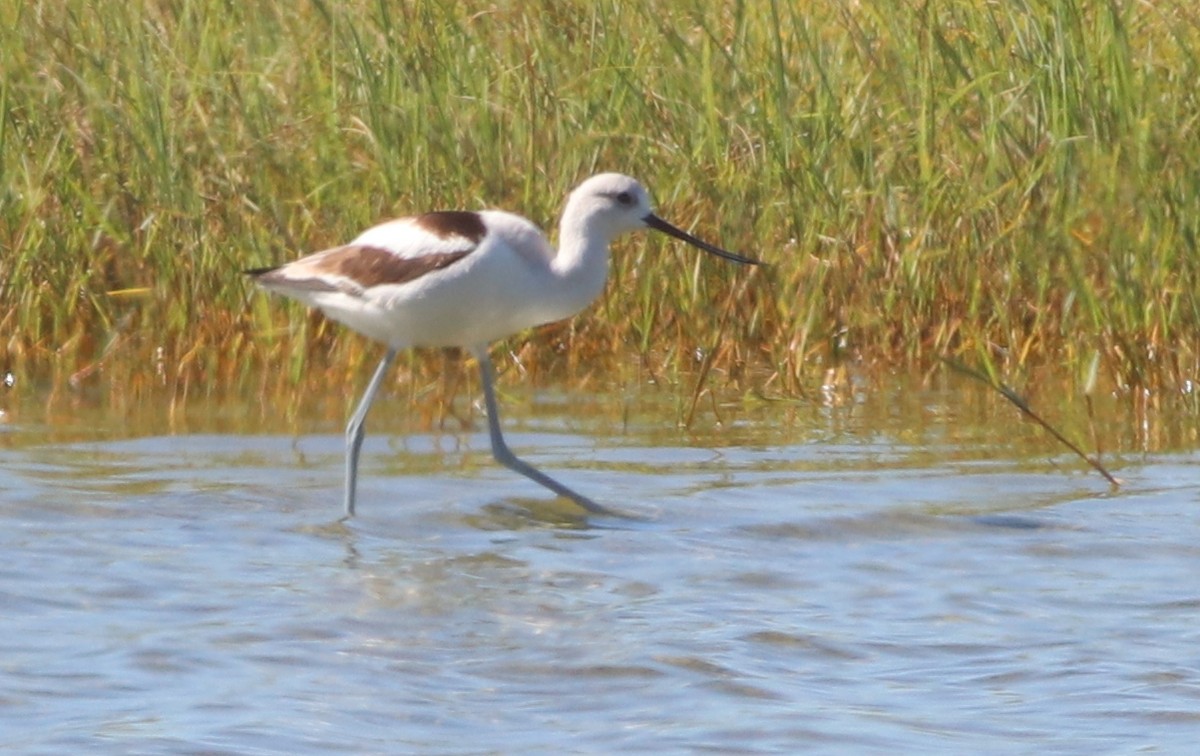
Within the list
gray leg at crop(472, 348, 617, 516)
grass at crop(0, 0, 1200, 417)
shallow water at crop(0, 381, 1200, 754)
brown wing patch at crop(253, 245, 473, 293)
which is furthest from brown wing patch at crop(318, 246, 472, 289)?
grass at crop(0, 0, 1200, 417)

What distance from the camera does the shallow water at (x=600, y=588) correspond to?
13.7 ft

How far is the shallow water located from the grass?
1.26 feet

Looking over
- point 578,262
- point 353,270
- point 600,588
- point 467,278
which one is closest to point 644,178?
point 578,262

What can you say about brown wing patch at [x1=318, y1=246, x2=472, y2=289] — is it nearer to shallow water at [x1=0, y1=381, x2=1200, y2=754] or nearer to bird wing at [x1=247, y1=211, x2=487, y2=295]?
bird wing at [x1=247, y1=211, x2=487, y2=295]

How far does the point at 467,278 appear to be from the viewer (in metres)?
6.06

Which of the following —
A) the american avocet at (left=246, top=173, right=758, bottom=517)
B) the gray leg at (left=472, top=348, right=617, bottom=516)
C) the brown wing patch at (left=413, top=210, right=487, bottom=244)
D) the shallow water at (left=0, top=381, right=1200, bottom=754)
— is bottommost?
the shallow water at (left=0, top=381, right=1200, bottom=754)

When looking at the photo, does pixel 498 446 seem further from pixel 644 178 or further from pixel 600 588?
pixel 644 178

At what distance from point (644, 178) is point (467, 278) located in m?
1.82

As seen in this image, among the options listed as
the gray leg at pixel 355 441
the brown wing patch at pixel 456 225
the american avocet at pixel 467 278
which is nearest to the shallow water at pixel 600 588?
the gray leg at pixel 355 441

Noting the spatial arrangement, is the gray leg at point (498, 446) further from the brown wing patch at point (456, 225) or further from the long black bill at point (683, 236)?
the long black bill at point (683, 236)

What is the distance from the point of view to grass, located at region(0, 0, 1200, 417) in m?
7.38

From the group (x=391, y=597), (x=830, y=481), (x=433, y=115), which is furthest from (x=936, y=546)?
(x=433, y=115)

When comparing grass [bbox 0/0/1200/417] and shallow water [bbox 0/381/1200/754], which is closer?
shallow water [bbox 0/381/1200/754]

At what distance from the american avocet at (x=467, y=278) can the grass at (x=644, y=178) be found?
0.80 m
